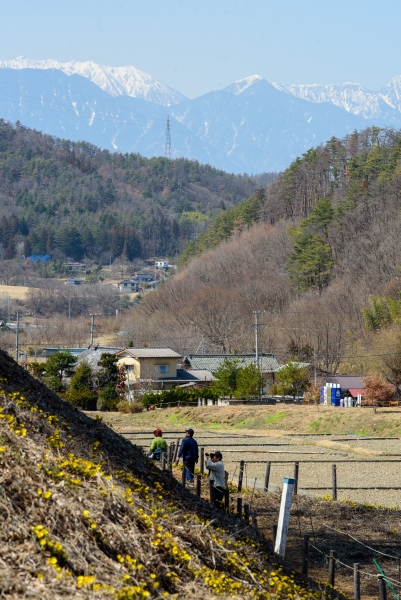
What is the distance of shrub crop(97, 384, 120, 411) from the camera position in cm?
4741

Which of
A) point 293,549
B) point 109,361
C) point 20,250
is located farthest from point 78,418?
point 20,250

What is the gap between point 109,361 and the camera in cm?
5162

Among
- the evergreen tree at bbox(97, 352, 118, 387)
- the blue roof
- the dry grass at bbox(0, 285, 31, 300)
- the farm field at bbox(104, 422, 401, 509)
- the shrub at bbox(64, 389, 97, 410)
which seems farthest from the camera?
the blue roof

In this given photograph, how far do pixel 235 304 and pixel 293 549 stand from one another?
70450 mm

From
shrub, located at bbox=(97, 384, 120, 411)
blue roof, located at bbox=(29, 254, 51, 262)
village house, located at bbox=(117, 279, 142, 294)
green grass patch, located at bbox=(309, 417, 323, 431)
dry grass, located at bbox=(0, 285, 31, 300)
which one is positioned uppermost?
blue roof, located at bbox=(29, 254, 51, 262)

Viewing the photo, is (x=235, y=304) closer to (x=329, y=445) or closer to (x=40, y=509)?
(x=329, y=445)

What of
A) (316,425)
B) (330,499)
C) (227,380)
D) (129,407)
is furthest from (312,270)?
(330,499)

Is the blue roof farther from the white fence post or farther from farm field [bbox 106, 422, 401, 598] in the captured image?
the white fence post

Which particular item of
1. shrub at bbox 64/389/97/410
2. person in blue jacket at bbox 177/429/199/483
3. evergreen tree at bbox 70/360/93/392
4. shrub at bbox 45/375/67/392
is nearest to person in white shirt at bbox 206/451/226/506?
person in blue jacket at bbox 177/429/199/483

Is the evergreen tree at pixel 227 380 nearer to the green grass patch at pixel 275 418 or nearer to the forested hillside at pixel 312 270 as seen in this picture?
the green grass patch at pixel 275 418

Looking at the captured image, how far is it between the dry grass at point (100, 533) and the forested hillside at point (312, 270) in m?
43.7

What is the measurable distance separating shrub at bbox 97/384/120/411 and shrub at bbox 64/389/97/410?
41 cm

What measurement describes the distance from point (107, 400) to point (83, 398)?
169 centimetres

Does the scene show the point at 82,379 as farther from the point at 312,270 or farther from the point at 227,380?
the point at 312,270
